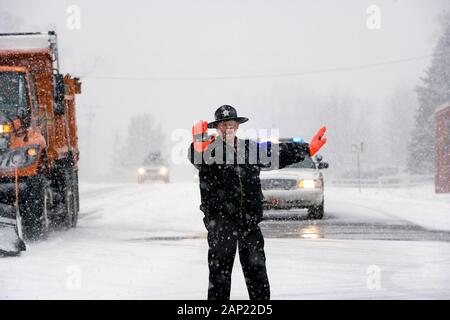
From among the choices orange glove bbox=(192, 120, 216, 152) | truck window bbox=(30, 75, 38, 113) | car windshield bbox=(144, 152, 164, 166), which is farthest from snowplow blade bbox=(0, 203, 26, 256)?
car windshield bbox=(144, 152, 164, 166)

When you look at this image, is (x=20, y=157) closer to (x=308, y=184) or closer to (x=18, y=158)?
(x=18, y=158)

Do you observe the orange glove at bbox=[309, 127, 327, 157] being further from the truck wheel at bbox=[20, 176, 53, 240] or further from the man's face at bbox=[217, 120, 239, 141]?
the truck wheel at bbox=[20, 176, 53, 240]

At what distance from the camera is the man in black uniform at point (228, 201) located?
534 cm

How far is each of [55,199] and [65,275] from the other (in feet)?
17.9

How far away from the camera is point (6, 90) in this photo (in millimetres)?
11688

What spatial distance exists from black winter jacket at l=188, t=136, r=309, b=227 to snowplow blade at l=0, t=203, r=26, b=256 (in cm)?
533

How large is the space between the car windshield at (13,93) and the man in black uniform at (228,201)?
6760 millimetres

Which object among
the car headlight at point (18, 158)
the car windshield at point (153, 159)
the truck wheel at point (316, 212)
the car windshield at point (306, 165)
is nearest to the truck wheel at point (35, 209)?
the car headlight at point (18, 158)

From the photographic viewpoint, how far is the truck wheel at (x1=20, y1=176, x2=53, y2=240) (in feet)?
37.6

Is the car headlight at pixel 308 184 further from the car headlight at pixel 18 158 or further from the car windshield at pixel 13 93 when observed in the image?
the car headlight at pixel 18 158

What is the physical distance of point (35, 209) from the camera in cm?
1162

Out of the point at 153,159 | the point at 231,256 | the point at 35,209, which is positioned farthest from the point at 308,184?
the point at 153,159
